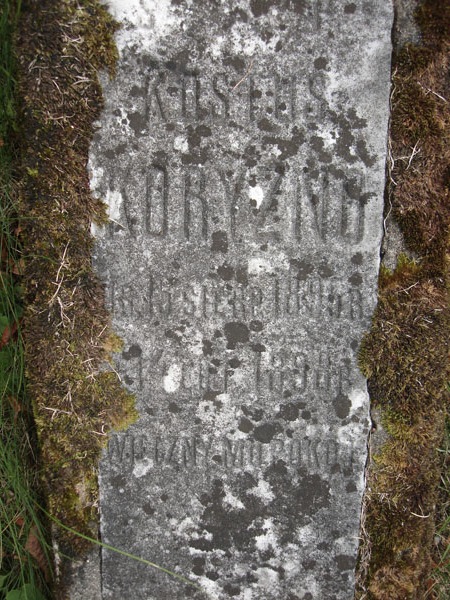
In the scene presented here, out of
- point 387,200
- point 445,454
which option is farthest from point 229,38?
point 445,454

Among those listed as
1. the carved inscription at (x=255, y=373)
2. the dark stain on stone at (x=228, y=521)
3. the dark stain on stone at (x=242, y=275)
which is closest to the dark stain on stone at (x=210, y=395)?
the carved inscription at (x=255, y=373)

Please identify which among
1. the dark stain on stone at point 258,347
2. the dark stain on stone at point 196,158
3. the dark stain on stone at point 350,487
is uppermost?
the dark stain on stone at point 196,158

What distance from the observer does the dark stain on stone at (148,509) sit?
2045 mm

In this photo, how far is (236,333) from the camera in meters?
1.95

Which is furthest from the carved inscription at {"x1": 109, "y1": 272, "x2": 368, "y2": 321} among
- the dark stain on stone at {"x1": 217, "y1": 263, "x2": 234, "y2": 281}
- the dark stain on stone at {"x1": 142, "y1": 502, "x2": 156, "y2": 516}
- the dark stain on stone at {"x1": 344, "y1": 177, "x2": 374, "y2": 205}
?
the dark stain on stone at {"x1": 142, "y1": 502, "x2": 156, "y2": 516}

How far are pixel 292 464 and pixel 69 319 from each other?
101 cm

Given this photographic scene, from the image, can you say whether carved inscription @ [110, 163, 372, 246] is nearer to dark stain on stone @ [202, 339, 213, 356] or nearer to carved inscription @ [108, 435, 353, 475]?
dark stain on stone @ [202, 339, 213, 356]

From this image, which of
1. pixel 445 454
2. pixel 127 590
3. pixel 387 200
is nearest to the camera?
pixel 387 200

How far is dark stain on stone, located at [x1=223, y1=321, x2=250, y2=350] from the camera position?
1.94 m

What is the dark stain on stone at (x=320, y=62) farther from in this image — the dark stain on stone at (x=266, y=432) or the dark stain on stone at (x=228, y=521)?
the dark stain on stone at (x=228, y=521)

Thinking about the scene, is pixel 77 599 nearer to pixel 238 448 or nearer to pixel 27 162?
pixel 238 448

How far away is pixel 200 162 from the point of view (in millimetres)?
1852

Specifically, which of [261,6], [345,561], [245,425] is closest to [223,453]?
[245,425]

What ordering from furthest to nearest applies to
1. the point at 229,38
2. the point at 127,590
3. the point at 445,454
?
1. the point at 445,454
2. the point at 127,590
3. the point at 229,38
